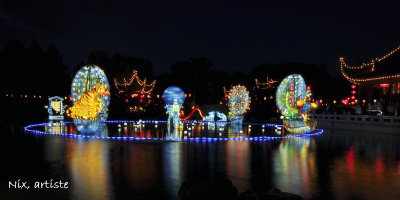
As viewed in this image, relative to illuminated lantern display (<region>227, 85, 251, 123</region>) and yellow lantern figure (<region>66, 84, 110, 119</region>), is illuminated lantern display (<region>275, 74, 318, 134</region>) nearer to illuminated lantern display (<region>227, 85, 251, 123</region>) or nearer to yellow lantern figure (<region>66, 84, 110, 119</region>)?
illuminated lantern display (<region>227, 85, 251, 123</region>)

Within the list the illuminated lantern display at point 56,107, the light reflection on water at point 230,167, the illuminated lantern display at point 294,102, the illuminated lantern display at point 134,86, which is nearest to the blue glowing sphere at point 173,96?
the illuminated lantern display at point 294,102

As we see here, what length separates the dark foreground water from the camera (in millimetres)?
7129

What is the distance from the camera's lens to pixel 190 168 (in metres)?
9.28

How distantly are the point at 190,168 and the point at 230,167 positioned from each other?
3.40 ft

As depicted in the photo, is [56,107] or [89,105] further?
[56,107]

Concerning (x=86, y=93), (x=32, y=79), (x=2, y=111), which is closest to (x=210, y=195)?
(x=86, y=93)

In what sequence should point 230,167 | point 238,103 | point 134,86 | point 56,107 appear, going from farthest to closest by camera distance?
point 134,86
point 56,107
point 238,103
point 230,167

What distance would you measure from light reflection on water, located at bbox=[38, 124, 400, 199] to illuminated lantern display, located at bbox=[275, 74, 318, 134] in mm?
4379

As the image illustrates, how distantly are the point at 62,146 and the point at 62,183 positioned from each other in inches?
246

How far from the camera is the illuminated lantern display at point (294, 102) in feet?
61.9

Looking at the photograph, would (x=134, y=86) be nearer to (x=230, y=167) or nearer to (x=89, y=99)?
(x=89, y=99)

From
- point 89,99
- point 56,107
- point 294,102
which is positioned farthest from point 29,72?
point 294,102

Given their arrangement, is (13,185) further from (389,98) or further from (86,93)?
(389,98)

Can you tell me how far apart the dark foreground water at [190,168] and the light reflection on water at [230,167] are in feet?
0.06
